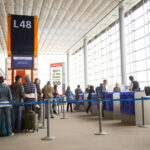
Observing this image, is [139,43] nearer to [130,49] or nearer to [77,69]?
[130,49]

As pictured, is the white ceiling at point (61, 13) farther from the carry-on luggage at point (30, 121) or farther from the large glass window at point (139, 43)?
the carry-on luggage at point (30, 121)

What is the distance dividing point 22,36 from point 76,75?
1020 inches

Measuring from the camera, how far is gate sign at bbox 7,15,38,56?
10.3 m

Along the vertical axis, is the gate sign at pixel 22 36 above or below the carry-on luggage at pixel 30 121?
above

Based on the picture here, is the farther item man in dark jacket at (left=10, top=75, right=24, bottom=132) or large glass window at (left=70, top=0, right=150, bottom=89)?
large glass window at (left=70, top=0, right=150, bottom=89)

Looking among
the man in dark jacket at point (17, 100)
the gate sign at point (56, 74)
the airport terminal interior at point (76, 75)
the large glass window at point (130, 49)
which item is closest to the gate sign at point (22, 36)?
the airport terminal interior at point (76, 75)

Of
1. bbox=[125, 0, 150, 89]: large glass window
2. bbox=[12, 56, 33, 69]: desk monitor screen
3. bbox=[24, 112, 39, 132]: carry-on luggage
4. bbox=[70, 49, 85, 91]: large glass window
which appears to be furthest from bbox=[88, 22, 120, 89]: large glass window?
bbox=[24, 112, 39, 132]: carry-on luggage

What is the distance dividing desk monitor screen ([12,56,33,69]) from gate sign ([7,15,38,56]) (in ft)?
0.75

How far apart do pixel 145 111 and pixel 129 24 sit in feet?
40.3

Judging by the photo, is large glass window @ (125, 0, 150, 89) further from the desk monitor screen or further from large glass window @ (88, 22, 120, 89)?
the desk monitor screen

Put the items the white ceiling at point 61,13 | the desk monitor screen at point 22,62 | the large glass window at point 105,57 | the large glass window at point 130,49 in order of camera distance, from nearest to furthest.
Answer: the desk monitor screen at point 22,62 < the large glass window at point 130,49 < the white ceiling at point 61,13 < the large glass window at point 105,57

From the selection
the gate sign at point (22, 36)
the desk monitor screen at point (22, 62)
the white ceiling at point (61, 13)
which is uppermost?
the white ceiling at point (61, 13)

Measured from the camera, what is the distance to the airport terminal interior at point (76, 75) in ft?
21.0

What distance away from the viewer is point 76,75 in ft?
119
